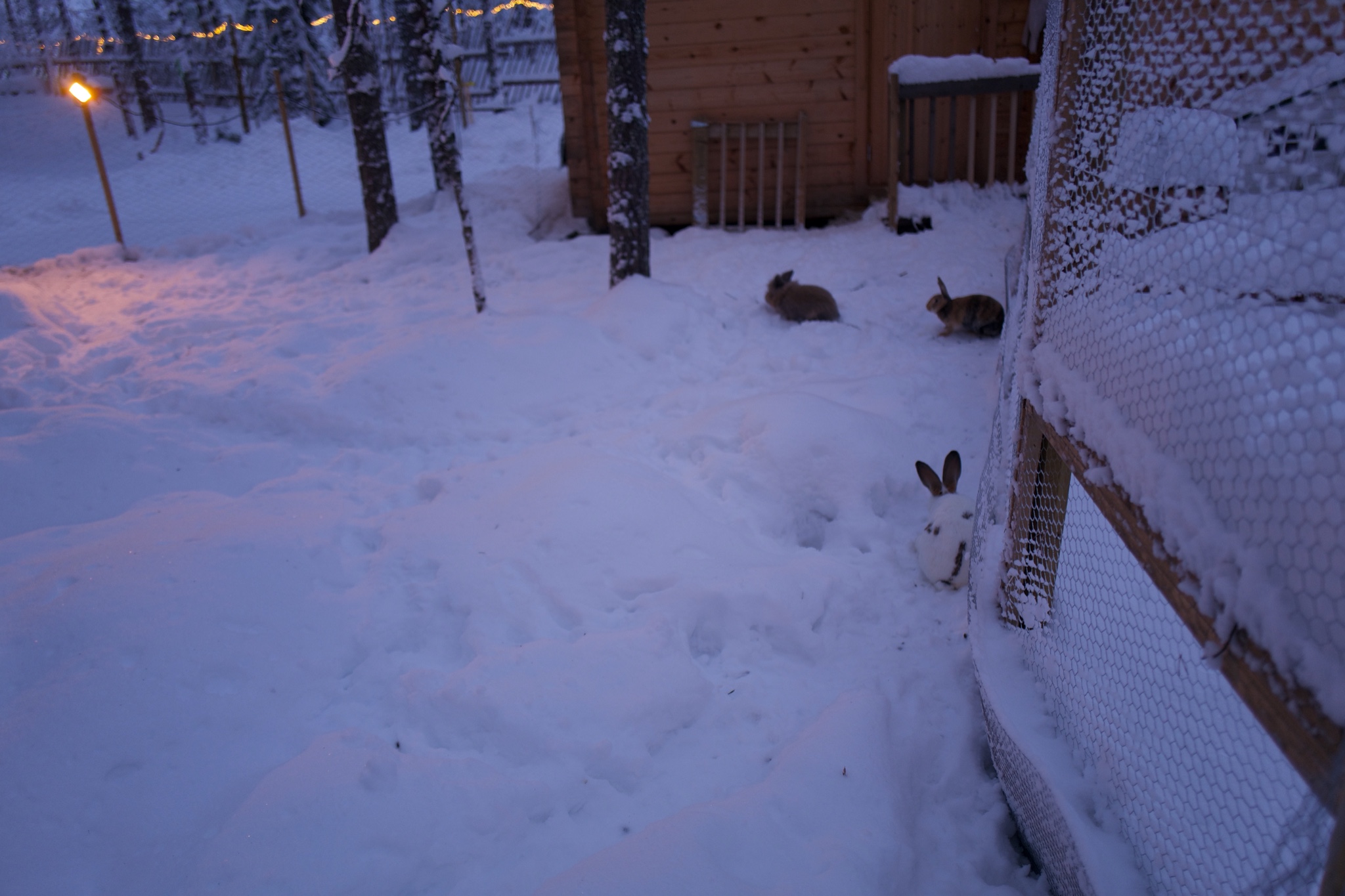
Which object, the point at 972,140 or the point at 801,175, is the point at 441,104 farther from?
the point at 972,140

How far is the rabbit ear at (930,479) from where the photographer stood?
339cm

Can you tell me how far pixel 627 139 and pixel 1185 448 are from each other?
18.8 ft

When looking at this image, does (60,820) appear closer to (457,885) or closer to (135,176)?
(457,885)

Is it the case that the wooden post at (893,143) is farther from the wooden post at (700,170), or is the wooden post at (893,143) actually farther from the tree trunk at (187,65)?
the tree trunk at (187,65)

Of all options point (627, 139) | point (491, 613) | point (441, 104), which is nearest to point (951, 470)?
point (491, 613)

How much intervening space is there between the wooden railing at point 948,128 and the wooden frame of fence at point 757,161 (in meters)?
1.23

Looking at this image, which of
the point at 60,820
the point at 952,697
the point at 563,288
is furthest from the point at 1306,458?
the point at 563,288

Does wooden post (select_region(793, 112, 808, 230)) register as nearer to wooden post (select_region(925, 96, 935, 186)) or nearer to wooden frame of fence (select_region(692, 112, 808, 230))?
wooden frame of fence (select_region(692, 112, 808, 230))

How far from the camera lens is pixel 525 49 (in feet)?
73.1

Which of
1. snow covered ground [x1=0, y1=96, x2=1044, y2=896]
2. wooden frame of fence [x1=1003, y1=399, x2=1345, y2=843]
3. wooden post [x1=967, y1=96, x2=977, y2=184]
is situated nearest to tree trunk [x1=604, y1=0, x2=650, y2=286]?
snow covered ground [x1=0, y1=96, x2=1044, y2=896]

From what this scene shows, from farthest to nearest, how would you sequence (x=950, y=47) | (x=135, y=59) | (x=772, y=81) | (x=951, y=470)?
(x=135, y=59)
(x=772, y=81)
(x=950, y=47)
(x=951, y=470)

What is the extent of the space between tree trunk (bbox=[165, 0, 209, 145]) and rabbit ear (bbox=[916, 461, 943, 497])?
58.8 ft

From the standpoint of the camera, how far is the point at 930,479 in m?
3.40

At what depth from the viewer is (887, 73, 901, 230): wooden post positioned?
27.2ft
